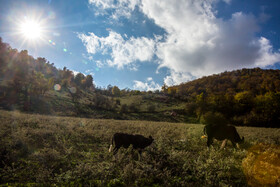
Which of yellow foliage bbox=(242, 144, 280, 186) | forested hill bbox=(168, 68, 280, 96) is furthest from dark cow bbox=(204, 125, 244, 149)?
forested hill bbox=(168, 68, 280, 96)

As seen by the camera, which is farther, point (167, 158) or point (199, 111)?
point (199, 111)

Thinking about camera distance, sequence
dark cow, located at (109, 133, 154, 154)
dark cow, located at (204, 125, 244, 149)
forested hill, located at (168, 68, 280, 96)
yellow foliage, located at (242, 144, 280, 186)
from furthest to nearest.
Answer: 1. forested hill, located at (168, 68, 280, 96)
2. dark cow, located at (204, 125, 244, 149)
3. dark cow, located at (109, 133, 154, 154)
4. yellow foliage, located at (242, 144, 280, 186)

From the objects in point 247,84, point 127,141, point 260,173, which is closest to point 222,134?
point 260,173

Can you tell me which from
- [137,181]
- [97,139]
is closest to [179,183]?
[137,181]

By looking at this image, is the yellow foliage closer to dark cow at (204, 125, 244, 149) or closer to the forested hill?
dark cow at (204, 125, 244, 149)

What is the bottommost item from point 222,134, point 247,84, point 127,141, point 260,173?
point 260,173

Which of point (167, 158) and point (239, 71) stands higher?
point (239, 71)

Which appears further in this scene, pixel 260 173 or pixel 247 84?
pixel 247 84

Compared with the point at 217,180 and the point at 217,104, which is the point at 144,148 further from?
the point at 217,104

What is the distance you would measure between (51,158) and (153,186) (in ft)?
16.4

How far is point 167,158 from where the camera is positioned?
6.71m

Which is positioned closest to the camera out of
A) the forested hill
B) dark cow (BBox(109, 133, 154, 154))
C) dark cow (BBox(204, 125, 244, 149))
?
dark cow (BBox(109, 133, 154, 154))

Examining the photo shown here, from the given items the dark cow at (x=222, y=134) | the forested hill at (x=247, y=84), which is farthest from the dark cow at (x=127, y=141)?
the forested hill at (x=247, y=84)

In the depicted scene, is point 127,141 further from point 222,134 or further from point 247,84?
point 247,84
